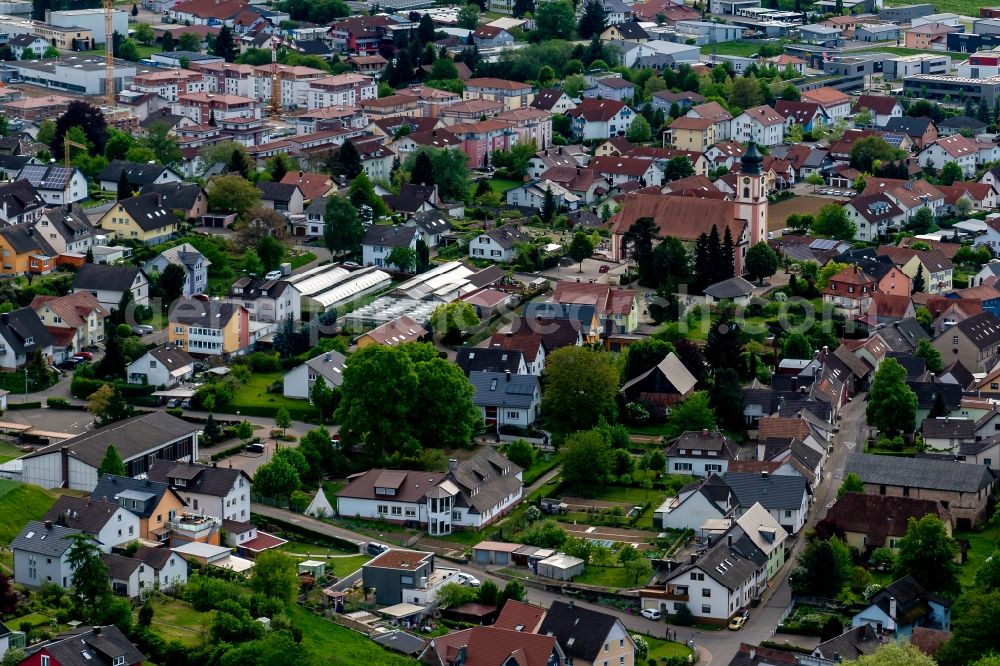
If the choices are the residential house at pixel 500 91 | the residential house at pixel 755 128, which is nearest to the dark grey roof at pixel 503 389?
the residential house at pixel 755 128

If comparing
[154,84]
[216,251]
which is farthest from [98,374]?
[154,84]

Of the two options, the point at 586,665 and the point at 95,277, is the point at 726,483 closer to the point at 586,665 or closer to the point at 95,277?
the point at 586,665

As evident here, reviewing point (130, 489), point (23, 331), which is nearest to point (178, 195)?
point (23, 331)

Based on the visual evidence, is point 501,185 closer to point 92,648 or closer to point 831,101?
point 831,101

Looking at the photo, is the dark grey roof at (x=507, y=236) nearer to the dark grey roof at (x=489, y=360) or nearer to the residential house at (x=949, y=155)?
the dark grey roof at (x=489, y=360)

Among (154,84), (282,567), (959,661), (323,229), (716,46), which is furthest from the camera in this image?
(716,46)
